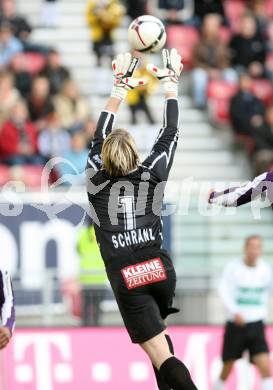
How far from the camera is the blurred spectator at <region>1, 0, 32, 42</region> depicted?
17.2 meters

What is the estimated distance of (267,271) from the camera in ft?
41.4

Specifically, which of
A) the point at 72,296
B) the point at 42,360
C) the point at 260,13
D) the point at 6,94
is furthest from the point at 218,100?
the point at 42,360

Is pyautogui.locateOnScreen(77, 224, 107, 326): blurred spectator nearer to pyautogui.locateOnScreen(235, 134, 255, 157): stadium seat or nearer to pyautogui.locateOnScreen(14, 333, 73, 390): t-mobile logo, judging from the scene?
pyautogui.locateOnScreen(14, 333, 73, 390): t-mobile logo

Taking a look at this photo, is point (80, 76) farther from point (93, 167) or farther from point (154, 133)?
point (93, 167)

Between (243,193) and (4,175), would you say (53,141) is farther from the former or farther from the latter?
(243,193)

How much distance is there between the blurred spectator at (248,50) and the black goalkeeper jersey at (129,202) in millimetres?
10267

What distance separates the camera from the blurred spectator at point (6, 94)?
1585cm

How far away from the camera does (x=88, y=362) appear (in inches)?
517

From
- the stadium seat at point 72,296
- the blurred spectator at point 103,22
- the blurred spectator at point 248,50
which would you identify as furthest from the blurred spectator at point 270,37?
the stadium seat at point 72,296

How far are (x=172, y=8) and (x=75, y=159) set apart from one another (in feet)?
13.7

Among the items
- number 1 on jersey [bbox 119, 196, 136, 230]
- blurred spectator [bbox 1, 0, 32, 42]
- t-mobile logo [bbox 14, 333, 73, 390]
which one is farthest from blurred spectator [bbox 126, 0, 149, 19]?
number 1 on jersey [bbox 119, 196, 136, 230]

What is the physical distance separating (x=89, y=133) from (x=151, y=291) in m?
7.68

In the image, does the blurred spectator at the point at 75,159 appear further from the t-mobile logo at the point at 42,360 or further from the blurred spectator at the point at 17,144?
the t-mobile logo at the point at 42,360

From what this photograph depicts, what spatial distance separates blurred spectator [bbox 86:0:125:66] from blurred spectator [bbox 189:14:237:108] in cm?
126
